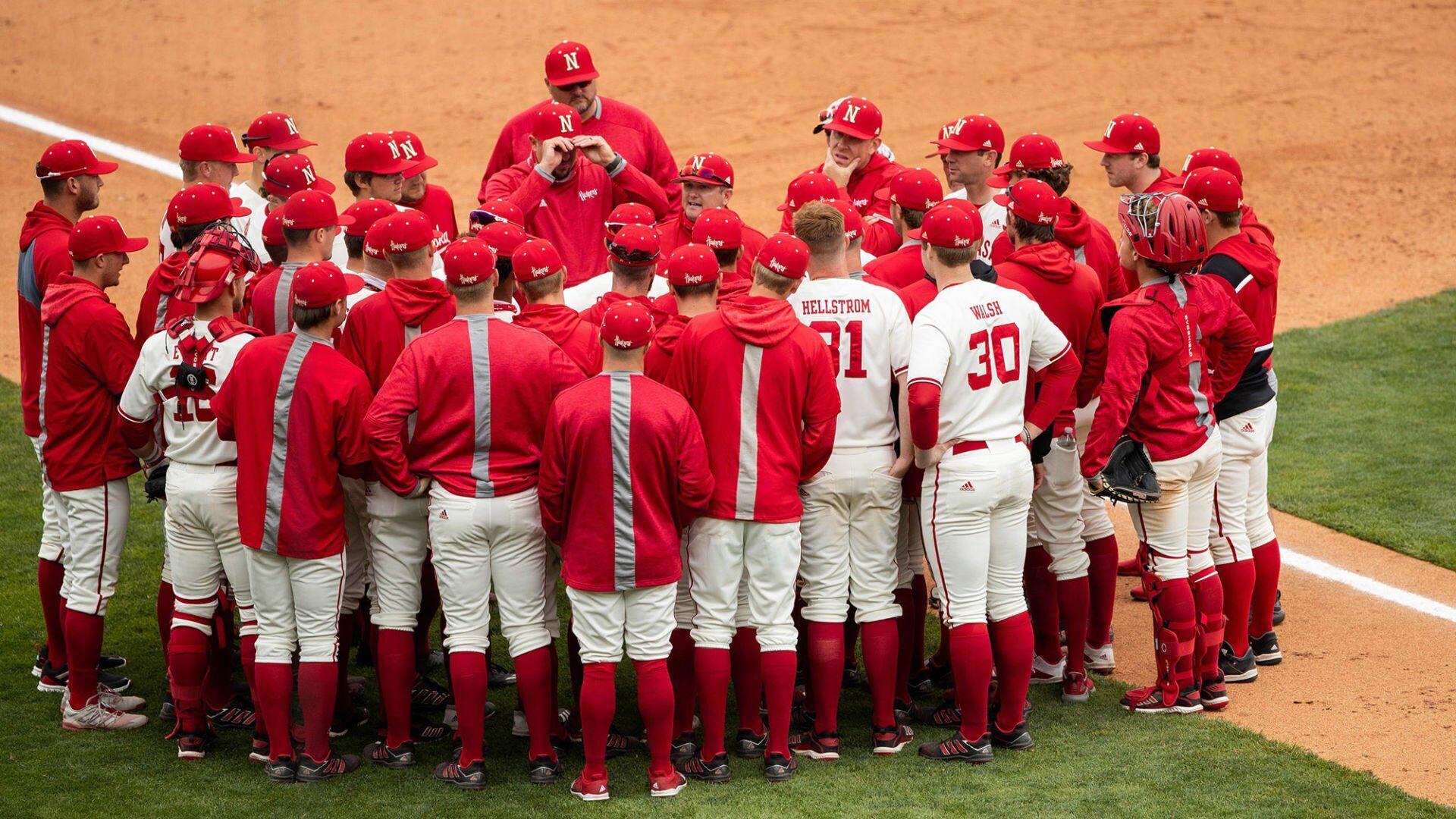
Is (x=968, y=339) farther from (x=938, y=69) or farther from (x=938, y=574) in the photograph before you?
(x=938, y=69)

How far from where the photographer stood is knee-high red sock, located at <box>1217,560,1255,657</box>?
20.8ft

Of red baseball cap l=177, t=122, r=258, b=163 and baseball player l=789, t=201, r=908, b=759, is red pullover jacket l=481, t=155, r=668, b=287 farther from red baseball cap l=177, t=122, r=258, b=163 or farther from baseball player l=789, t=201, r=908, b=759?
baseball player l=789, t=201, r=908, b=759

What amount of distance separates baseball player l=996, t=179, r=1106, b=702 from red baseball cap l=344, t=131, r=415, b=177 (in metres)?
2.64

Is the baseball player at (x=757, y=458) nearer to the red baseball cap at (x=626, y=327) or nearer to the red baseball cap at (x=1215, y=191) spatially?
the red baseball cap at (x=626, y=327)

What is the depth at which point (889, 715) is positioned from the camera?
227 inches

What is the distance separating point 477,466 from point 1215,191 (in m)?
3.24

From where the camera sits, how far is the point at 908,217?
6.38m

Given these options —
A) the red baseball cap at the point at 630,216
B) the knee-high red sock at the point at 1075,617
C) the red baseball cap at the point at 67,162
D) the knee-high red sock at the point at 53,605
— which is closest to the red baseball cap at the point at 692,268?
the red baseball cap at the point at 630,216

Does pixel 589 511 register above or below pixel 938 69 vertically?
below

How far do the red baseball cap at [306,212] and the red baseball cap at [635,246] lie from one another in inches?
45.7

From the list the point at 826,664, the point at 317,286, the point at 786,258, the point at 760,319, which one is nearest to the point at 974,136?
the point at 786,258

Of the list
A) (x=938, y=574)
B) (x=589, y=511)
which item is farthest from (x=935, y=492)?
(x=589, y=511)

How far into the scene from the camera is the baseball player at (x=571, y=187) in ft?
23.2

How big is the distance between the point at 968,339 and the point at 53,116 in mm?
12251
